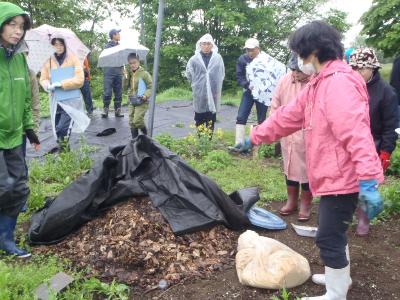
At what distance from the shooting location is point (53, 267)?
124 inches

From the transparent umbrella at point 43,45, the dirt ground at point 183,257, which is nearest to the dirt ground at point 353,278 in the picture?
the dirt ground at point 183,257

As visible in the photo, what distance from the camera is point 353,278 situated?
3.11 meters

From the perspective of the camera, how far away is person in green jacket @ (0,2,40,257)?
3.20 metres

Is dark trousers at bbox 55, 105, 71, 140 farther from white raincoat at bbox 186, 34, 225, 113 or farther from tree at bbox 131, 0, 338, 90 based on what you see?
tree at bbox 131, 0, 338, 90

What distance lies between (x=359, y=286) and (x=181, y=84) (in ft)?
63.4

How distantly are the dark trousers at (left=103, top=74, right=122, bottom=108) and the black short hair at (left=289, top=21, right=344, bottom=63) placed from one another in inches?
287

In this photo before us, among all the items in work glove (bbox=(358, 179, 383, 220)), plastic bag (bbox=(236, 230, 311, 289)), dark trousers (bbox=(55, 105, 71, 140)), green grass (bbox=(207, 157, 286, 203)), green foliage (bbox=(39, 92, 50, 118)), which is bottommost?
green foliage (bbox=(39, 92, 50, 118))

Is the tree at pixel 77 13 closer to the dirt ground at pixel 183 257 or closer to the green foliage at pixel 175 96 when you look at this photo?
the green foliage at pixel 175 96

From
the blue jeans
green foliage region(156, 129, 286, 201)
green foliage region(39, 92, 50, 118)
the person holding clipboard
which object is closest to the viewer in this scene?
green foliage region(156, 129, 286, 201)

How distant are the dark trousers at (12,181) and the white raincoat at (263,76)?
3922 mm

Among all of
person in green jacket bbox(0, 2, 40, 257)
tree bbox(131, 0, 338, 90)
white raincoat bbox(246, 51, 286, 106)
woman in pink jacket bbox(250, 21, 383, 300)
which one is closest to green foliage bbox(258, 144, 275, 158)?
white raincoat bbox(246, 51, 286, 106)

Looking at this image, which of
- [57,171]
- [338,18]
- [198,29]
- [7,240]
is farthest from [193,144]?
[338,18]

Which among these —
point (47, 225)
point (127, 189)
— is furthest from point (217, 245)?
point (47, 225)

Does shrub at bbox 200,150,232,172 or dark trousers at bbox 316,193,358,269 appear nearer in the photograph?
dark trousers at bbox 316,193,358,269
